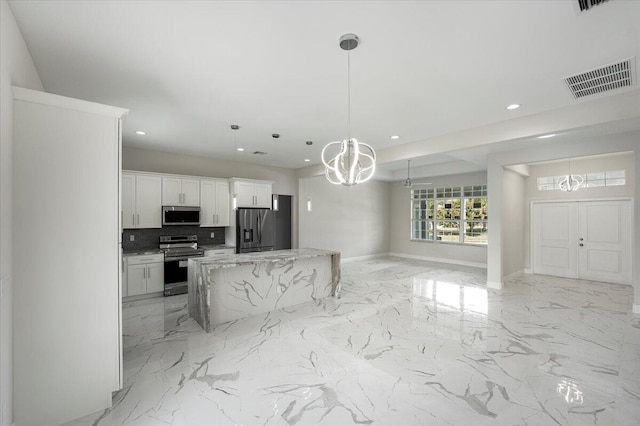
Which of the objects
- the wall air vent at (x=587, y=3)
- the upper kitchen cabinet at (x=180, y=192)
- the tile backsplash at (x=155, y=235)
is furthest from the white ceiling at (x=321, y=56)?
the tile backsplash at (x=155, y=235)

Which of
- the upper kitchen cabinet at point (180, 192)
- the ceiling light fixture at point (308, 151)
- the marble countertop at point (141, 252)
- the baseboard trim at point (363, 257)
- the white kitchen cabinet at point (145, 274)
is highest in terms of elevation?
the ceiling light fixture at point (308, 151)

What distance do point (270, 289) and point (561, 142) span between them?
5710 mm

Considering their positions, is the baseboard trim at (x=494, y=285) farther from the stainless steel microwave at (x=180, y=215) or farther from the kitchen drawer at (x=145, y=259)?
the kitchen drawer at (x=145, y=259)

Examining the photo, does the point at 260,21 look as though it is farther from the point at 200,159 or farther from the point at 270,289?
the point at 200,159

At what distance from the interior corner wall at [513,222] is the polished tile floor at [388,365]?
1701 millimetres

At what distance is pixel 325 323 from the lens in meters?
3.87

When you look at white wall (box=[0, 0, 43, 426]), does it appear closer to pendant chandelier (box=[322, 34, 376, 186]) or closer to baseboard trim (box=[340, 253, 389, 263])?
pendant chandelier (box=[322, 34, 376, 186])

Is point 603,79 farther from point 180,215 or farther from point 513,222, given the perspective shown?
point 180,215

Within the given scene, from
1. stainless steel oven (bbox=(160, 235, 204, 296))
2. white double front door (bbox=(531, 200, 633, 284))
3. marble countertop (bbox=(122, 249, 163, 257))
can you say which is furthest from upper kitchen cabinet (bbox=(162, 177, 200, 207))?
white double front door (bbox=(531, 200, 633, 284))

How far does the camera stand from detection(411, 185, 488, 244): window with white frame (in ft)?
27.5

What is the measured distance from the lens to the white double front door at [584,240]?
5922 millimetres

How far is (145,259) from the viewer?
5.05m

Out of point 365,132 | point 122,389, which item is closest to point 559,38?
point 365,132

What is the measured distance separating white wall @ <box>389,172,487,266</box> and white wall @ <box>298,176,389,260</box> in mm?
306
